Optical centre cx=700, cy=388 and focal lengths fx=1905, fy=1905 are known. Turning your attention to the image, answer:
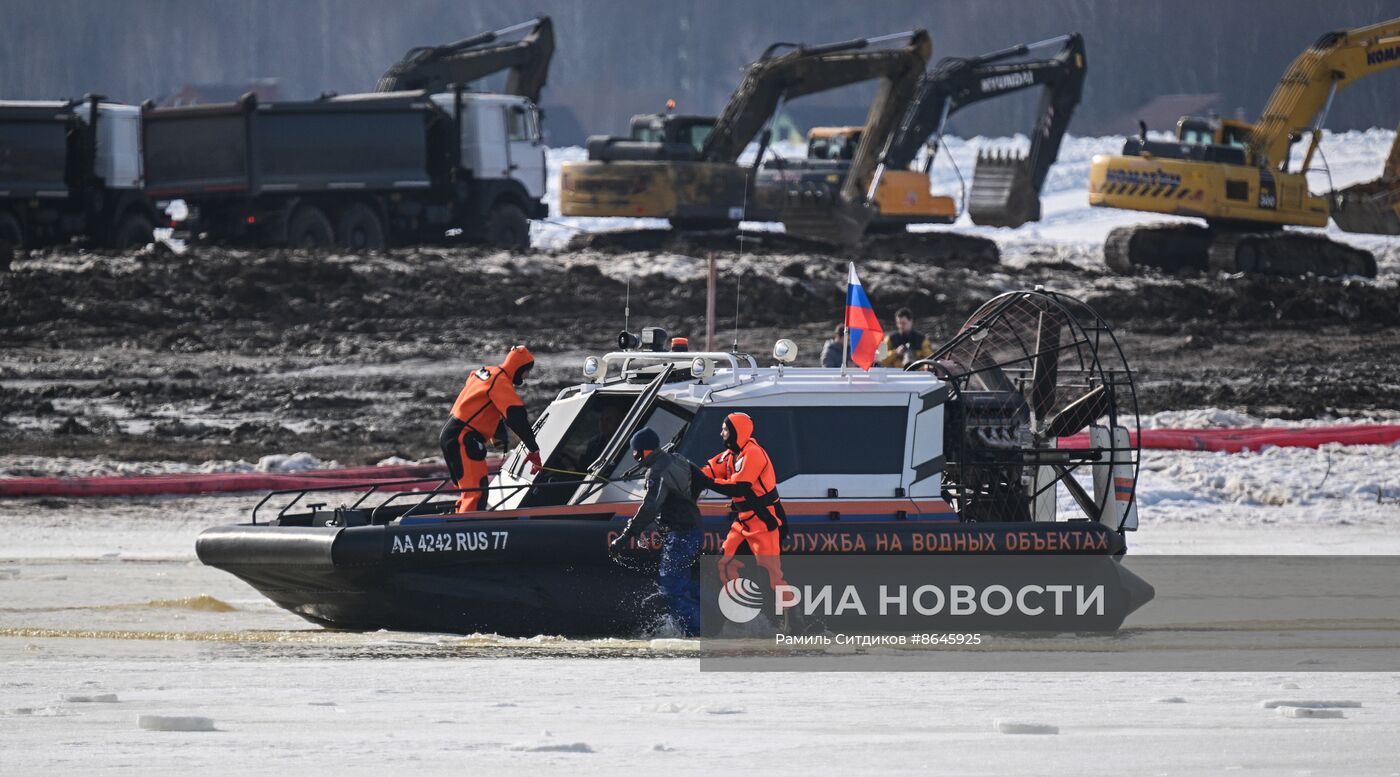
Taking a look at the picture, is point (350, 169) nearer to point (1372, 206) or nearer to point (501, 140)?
point (501, 140)

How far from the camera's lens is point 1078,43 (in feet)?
104

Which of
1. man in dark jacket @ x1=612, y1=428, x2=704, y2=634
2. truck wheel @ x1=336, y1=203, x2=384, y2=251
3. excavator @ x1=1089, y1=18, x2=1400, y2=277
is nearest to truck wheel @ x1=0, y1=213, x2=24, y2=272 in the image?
truck wheel @ x1=336, y1=203, x2=384, y2=251

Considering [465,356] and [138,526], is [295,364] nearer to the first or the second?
[465,356]

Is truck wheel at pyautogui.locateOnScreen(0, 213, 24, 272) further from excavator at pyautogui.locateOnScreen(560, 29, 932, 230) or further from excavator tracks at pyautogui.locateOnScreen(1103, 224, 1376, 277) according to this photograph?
excavator tracks at pyautogui.locateOnScreen(1103, 224, 1376, 277)

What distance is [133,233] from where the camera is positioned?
1134 inches

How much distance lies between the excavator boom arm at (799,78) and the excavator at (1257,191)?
3.78 metres

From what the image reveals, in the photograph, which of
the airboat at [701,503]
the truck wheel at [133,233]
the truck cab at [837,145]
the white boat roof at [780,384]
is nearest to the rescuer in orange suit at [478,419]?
the airboat at [701,503]

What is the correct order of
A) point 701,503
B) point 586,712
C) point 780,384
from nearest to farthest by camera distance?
point 586,712, point 701,503, point 780,384

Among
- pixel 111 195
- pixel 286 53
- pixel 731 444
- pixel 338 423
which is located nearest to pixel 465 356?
pixel 338 423

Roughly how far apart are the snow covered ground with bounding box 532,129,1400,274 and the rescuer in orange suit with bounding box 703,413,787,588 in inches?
1034

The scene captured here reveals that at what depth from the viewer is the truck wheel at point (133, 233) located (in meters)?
28.6

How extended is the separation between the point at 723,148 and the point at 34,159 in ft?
36.2

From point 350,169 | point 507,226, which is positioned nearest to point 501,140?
point 507,226

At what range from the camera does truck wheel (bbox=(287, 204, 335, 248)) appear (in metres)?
28.7
